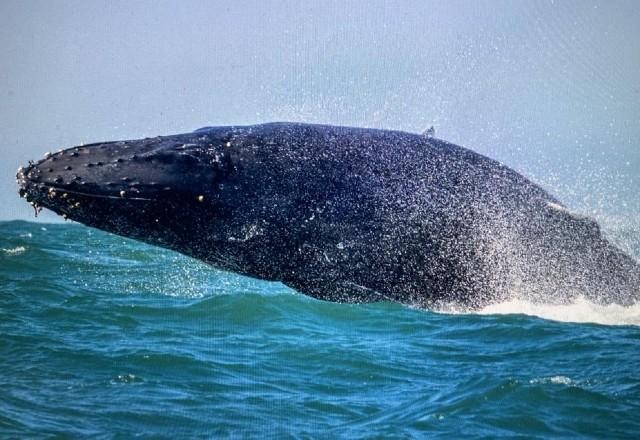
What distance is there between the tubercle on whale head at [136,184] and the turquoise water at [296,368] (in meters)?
2.10

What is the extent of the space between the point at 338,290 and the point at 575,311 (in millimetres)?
4281

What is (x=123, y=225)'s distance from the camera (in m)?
10.2

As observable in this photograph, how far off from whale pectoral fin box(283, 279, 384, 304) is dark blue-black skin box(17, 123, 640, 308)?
3cm

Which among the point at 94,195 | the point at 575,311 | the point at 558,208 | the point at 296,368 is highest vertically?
the point at 558,208

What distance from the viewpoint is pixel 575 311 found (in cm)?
1223

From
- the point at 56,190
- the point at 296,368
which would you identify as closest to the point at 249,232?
the point at 296,368

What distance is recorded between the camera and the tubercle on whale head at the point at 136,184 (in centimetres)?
972

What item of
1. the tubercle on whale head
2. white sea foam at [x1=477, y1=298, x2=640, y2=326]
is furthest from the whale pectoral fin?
white sea foam at [x1=477, y1=298, x2=640, y2=326]

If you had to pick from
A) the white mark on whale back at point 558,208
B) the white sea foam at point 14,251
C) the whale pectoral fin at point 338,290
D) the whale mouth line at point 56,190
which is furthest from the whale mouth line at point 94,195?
the white sea foam at point 14,251

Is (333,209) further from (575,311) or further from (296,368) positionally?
(575,311)

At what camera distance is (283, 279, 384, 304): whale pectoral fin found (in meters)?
10.9

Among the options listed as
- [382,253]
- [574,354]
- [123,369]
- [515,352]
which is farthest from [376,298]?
[123,369]

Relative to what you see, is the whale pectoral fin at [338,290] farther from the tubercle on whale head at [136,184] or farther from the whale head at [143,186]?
the tubercle on whale head at [136,184]

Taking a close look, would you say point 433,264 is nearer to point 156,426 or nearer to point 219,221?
point 219,221
